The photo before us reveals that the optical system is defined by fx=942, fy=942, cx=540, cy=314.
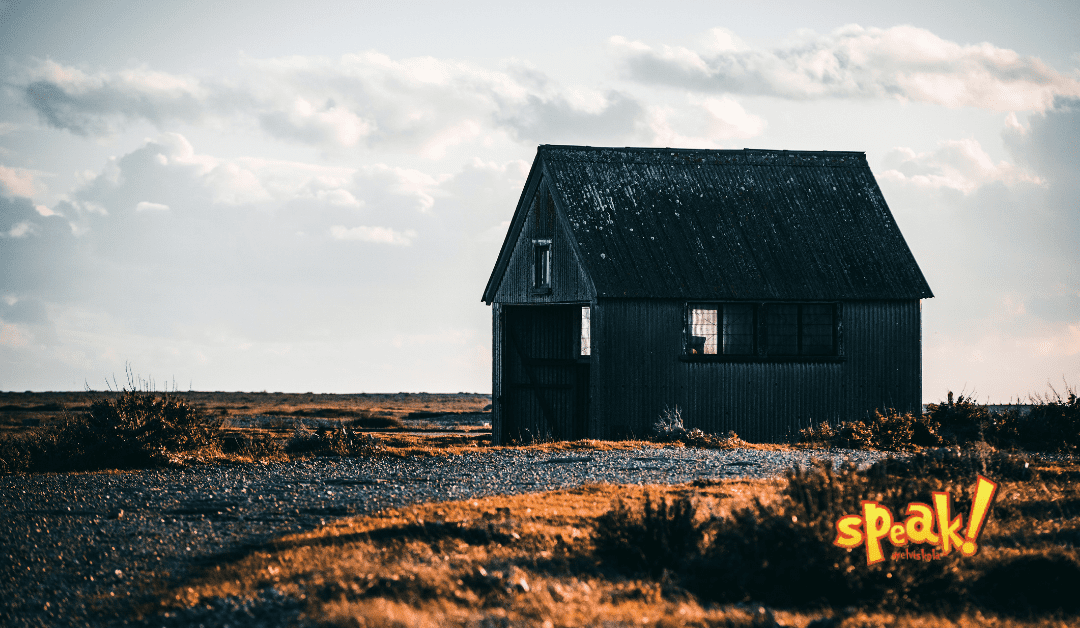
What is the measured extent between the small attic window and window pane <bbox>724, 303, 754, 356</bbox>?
5.12 meters

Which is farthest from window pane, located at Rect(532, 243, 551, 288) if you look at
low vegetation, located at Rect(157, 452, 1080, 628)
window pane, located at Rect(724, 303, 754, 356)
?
low vegetation, located at Rect(157, 452, 1080, 628)

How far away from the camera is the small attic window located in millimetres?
26594

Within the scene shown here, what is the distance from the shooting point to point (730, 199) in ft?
89.2

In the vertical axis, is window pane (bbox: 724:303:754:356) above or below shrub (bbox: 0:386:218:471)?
above

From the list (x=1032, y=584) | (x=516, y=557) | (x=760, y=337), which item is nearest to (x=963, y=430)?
(x=760, y=337)

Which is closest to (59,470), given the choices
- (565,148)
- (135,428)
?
(135,428)

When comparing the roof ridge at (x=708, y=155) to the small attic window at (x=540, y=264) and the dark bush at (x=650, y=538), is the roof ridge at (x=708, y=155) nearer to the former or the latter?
the small attic window at (x=540, y=264)

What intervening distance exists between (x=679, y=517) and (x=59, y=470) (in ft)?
43.4

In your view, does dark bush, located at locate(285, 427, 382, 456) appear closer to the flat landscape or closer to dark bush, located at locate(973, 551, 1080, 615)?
the flat landscape

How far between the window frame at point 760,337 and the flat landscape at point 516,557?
391 inches

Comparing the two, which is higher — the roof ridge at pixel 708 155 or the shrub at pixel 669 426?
the roof ridge at pixel 708 155

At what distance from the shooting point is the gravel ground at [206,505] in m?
8.44

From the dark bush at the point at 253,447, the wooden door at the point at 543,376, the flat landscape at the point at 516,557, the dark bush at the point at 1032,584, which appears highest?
the wooden door at the point at 543,376

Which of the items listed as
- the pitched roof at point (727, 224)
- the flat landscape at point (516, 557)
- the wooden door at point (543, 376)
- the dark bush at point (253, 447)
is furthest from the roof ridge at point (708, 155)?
the flat landscape at point (516, 557)
